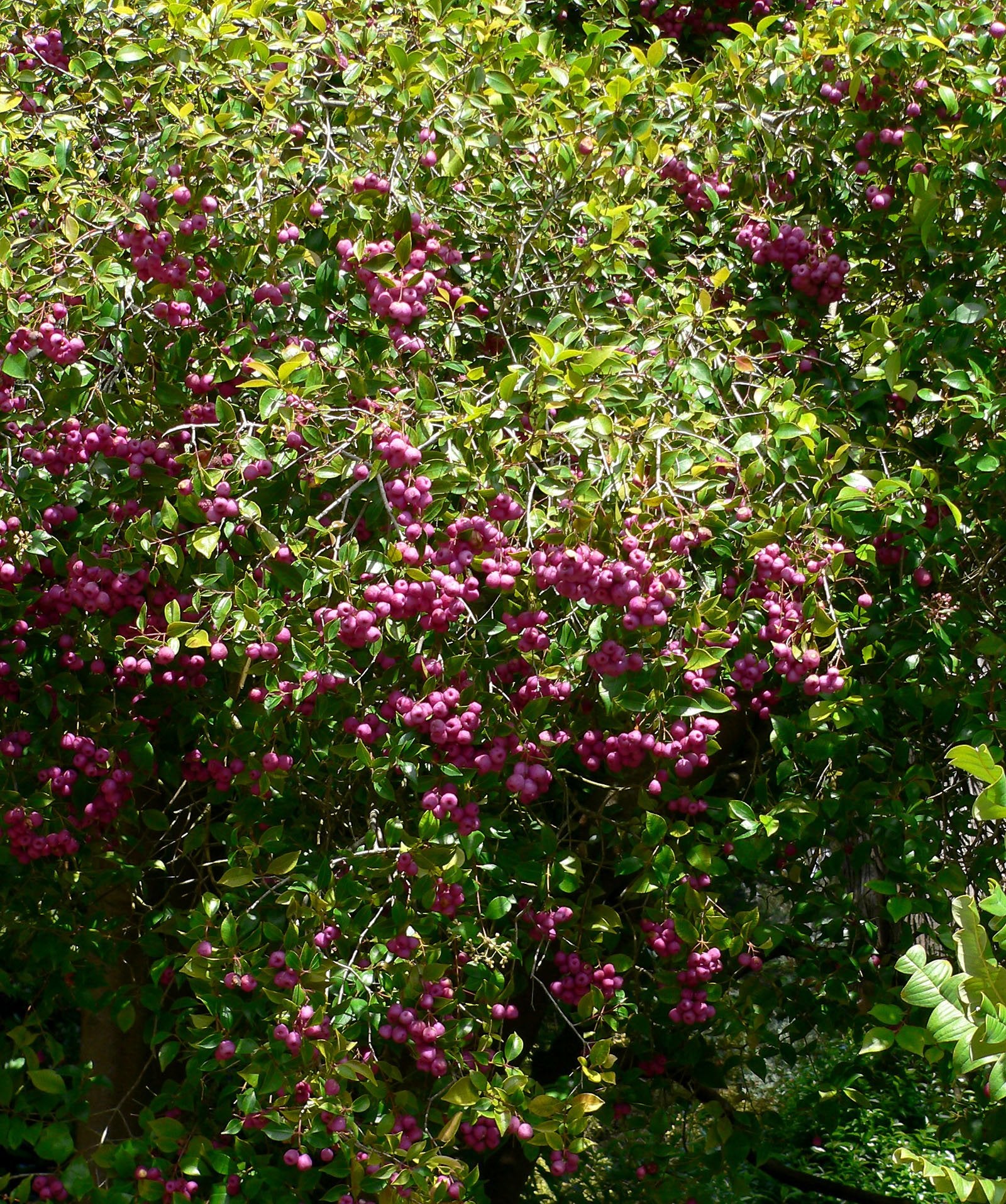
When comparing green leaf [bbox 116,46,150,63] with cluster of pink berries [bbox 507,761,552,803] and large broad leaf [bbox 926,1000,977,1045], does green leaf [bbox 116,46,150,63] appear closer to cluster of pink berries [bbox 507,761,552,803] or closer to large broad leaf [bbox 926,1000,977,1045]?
cluster of pink berries [bbox 507,761,552,803]

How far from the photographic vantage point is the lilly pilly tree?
2314mm

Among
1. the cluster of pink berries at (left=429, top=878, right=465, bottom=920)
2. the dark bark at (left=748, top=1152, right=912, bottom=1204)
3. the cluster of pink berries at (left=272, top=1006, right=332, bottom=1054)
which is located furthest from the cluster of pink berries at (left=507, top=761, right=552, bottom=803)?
the dark bark at (left=748, top=1152, right=912, bottom=1204)

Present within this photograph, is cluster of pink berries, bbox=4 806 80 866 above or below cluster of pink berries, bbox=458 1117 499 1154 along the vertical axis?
above

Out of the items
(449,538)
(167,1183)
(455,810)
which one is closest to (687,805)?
(455,810)

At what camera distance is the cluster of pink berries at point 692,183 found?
3053 millimetres

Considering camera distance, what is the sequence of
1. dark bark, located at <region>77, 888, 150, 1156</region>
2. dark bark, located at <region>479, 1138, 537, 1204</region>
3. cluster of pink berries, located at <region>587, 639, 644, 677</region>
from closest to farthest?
cluster of pink berries, located at <region>587, 639, 644, 677</region> < dark bark, located at <region>77, 888, 150, 1156</region> < dark bark, located at <region>479, 1138, 537, 1204</region>

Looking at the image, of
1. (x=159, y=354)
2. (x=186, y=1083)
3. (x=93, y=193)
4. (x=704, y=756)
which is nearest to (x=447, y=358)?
(x=159, y=354)

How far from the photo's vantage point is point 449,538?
226 cm

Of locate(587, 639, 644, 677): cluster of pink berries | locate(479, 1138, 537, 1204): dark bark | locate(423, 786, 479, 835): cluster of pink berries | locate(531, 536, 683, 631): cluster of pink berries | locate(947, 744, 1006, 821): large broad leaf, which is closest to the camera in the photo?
locate(947, 744, 1006, 821): large broad leaf

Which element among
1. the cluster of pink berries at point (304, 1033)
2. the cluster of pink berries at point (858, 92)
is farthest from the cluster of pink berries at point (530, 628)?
the cluster of pink berries at point (858, 92)

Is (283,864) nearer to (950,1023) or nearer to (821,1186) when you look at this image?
(950,1023)

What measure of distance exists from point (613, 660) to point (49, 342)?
1.18m

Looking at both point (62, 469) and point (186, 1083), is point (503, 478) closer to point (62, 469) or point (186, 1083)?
point (62, 469)

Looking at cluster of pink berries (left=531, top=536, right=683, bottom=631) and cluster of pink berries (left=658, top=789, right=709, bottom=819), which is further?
cluster of pink berries (left=658, top=789, right=709, bottom=819)
